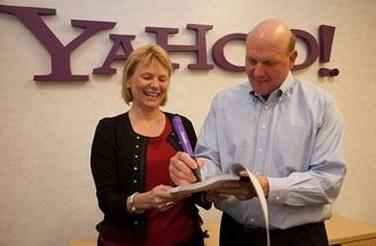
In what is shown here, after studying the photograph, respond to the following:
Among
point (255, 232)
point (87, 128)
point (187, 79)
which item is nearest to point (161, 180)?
point (255, 232)

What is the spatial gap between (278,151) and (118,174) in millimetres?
583

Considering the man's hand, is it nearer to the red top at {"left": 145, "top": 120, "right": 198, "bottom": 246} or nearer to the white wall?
the red top at {"left": 145, "top": 120, "right": 198, "bottom": 246}

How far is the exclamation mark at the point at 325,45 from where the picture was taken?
9.36 feet

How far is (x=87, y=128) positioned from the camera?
238 cm

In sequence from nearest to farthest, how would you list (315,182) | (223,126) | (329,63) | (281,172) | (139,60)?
1. (315,182)
2. (281,172)
3. (223,126)
4. (139,60)
5. (329,63)

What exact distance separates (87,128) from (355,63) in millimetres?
1974

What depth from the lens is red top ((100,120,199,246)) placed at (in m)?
1.50

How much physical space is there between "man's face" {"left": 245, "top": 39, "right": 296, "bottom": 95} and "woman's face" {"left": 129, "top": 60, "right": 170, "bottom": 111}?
1.26 feet

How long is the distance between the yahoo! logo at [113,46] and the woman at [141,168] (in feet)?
2.57

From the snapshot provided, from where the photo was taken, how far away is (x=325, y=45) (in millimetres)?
2861

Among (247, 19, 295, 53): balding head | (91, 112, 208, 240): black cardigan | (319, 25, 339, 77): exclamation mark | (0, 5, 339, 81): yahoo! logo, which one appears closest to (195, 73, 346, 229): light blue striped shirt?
(247, 19, 295, 53): balding head

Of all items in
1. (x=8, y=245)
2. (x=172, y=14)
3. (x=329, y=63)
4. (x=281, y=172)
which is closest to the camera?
(x=281, y=172)

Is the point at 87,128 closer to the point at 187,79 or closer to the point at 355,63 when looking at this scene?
the point at 187,79

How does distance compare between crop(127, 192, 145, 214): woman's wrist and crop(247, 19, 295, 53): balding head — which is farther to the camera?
crop(127, 192, 145, 214): woman's wrist
